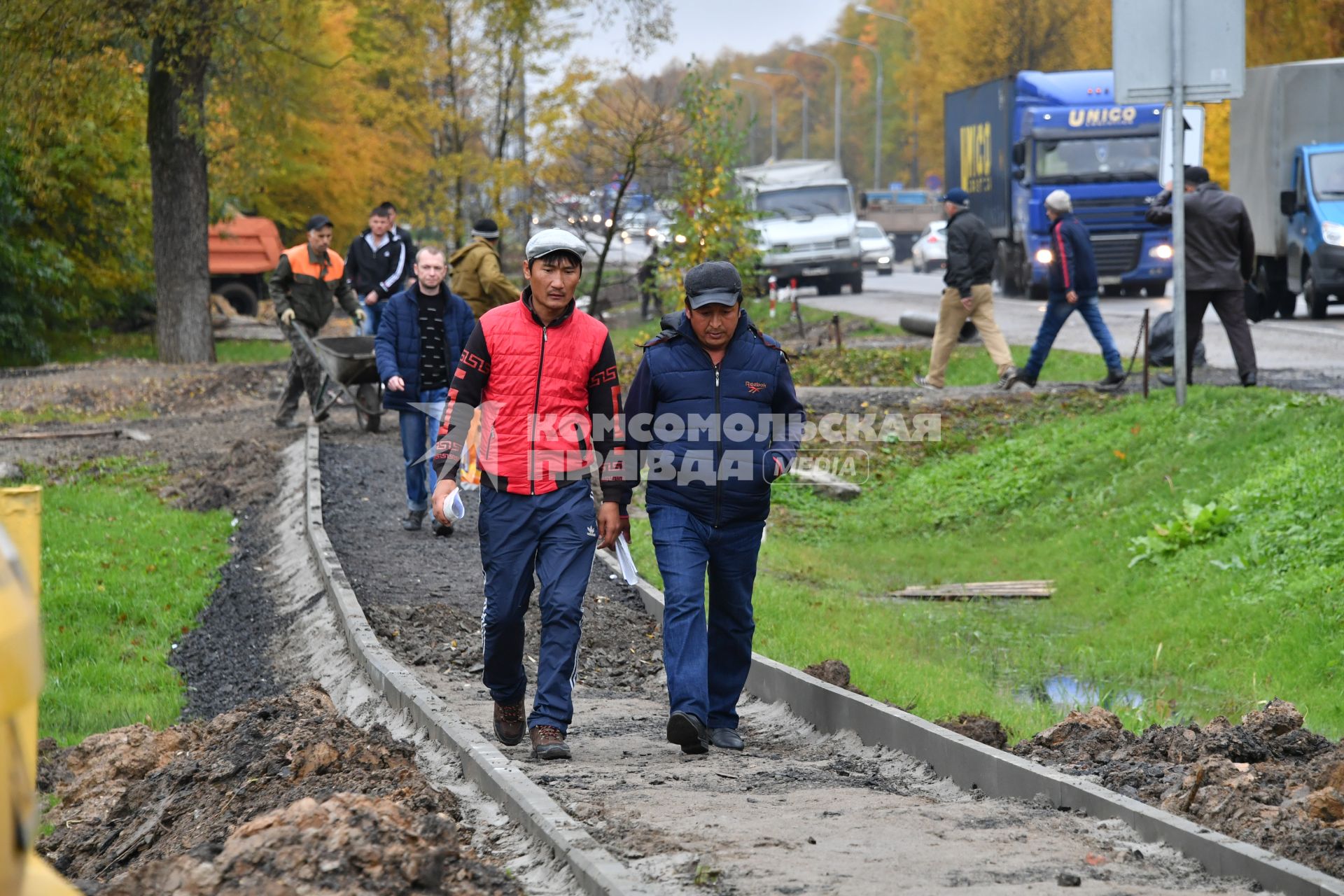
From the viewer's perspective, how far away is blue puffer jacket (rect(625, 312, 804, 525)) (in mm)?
6543

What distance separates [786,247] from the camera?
36.9 m

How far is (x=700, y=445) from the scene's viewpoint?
6.55 metres

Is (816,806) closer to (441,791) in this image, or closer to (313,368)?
(441,791)

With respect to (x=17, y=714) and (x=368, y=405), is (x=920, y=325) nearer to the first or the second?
(x=368, y=405)

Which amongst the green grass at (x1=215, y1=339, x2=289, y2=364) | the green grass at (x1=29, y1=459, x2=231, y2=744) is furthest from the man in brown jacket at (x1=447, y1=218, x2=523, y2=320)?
the green grass at (x1=215, y1=339, x2=289, y2=364)

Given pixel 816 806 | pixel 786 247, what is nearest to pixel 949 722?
pixel 816 806

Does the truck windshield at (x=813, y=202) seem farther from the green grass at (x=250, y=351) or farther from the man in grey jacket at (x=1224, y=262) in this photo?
the man in grey jacket at (x=1224, y=262)

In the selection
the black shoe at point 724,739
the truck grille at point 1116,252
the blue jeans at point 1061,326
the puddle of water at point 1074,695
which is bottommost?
the puddle of water at point 1074,695

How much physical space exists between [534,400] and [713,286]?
0.84 meters

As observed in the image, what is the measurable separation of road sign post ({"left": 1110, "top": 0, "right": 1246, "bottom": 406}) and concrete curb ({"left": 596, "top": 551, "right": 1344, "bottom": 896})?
7.25 meters

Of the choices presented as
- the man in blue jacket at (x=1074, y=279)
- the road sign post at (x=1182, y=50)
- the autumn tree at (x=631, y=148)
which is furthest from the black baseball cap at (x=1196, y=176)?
the autumn tree at (x=631, y=148)

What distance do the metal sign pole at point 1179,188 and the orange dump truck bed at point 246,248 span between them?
90.6ft

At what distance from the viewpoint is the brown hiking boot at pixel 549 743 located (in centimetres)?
638

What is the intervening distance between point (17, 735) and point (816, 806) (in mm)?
3619
